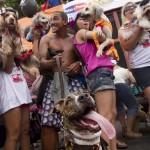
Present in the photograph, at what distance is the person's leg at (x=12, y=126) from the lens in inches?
231

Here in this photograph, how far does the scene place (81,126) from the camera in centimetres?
439

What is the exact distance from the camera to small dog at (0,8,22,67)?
19.4 feet

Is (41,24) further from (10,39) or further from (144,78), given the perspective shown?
(144,78)

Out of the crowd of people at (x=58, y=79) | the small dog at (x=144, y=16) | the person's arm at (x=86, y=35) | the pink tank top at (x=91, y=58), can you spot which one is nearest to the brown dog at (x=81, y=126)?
the crowd of people at (x=58, y=79)

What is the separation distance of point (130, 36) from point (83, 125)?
7.73 feet

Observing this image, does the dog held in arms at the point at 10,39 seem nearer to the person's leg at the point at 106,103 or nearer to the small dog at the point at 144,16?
the person's leg at the point at 106,103

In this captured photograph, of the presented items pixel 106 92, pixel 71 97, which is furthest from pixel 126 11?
pixel 71 97

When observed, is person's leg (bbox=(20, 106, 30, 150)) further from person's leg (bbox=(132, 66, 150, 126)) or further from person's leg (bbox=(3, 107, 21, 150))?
person's leg (bbox=(132, 66, 150, 126))

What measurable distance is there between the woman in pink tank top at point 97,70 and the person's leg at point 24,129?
86cm

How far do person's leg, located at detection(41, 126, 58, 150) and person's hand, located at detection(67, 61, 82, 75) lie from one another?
0.74 meters

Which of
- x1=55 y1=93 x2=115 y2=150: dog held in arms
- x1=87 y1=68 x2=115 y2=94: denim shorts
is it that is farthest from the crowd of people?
x1=55 y1=93 x2=115 y2=150: dog held in arms

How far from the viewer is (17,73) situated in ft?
20.0

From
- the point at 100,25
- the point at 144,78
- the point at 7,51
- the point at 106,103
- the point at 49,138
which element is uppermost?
the point at 100,25

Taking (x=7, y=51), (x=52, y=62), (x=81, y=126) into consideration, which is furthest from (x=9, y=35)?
(x=81, y=126)
